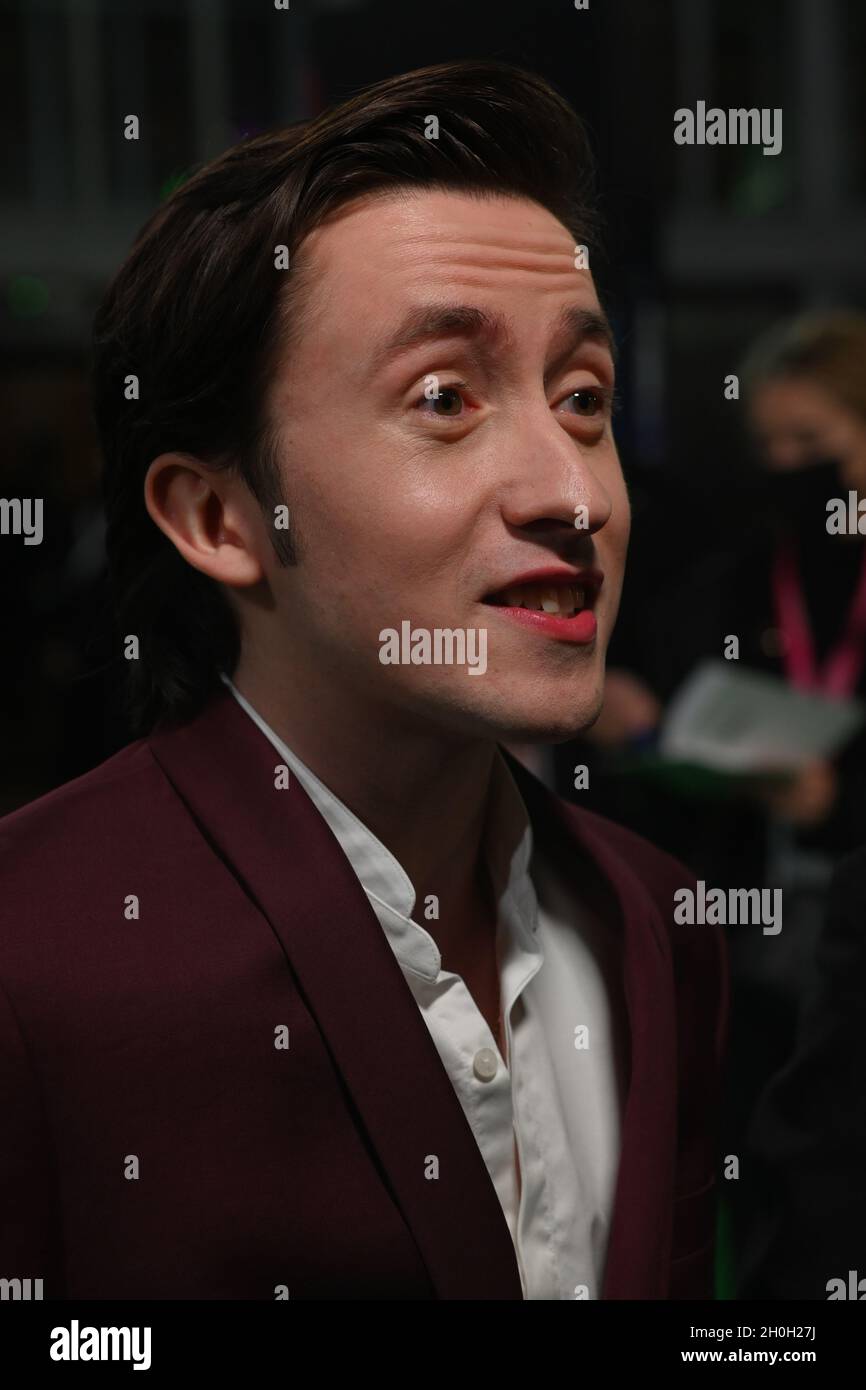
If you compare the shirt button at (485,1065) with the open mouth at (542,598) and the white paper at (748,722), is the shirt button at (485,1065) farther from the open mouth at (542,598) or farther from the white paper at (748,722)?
the white paper at (748,722)

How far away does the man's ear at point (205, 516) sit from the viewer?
44.8 inches

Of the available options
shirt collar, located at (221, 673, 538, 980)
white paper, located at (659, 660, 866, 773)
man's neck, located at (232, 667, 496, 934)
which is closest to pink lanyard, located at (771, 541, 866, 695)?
white paper, located at (659, 660, 866, 773)

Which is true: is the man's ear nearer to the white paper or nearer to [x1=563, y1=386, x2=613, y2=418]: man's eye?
[x1=563, y1=386, x2=613, y2=418]: man's eye

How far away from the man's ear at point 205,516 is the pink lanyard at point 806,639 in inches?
32.2

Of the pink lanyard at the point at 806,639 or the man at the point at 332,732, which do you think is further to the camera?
the pink lanyard at the point at 806,639

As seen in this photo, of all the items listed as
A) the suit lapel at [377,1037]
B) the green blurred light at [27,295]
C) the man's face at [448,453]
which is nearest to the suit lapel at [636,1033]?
the suit lapel at [377,1037]

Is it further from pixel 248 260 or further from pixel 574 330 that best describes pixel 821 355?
pixel 248 260

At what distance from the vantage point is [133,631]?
1224 mm

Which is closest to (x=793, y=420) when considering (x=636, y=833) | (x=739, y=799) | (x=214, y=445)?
(x=739, y=799)

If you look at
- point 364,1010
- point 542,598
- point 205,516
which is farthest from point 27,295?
point 364,1010

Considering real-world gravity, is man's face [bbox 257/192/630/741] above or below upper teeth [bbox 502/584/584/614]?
above

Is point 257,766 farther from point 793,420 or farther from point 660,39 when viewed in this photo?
point 793,420

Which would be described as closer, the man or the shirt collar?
the man

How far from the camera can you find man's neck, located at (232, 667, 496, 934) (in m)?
1.15
